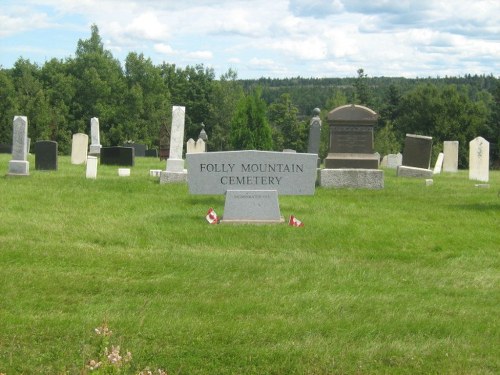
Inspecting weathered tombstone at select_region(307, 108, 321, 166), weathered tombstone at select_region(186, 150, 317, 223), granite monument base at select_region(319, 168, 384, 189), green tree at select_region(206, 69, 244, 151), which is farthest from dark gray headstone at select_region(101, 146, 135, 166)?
green tree at select_region(206, 69, 244, 151)

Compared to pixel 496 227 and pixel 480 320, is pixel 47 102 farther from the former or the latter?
pixel 480 320

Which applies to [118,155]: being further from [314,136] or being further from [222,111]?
[222,111]

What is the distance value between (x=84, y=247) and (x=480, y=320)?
4894 mm

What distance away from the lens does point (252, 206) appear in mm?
12000

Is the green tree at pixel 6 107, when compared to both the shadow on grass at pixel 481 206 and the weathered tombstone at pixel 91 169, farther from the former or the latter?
the shadow on grass at pixel 481 206

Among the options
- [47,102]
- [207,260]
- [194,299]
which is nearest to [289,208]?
[207,260]

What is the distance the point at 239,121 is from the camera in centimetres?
3488

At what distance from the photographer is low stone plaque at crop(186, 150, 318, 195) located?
40.7 feet

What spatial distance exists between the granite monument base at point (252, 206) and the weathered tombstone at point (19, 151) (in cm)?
795

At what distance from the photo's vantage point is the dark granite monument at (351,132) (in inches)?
736

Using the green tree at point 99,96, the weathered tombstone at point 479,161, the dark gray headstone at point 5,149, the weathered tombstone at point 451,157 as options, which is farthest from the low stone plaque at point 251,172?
the green tree at point 99,96

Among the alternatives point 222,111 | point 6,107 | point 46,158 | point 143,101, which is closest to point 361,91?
point 222,111

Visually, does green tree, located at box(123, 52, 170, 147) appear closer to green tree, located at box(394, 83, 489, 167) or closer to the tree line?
the tree line

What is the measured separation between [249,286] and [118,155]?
53.9 ft
